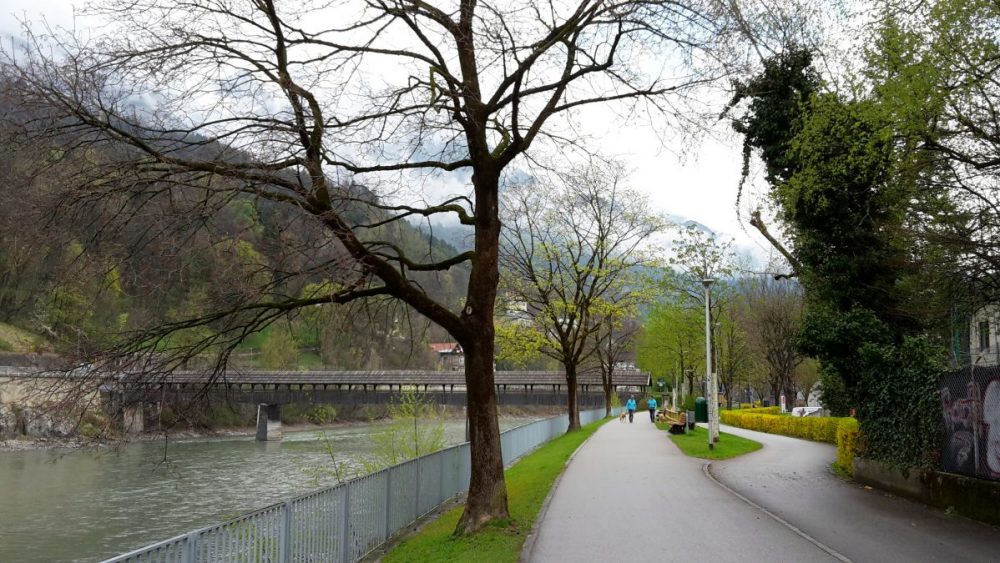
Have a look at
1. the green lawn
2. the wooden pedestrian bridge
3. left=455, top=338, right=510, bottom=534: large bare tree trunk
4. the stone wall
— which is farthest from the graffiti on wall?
the wooden pedestrian bridge

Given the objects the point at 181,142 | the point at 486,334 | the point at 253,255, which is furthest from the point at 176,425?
the point at 486,334

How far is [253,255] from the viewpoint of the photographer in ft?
31.6

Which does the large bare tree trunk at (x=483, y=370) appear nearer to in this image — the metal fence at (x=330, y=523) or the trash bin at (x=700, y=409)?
the metal fence at (x=330, y=523)

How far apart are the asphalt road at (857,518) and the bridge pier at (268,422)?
53.4 metres

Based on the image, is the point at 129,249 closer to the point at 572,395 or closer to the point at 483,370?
the point at 483,370

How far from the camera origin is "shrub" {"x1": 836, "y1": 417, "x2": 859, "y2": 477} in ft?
60.3

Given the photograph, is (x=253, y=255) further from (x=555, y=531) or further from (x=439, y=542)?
(x=555, y=531)

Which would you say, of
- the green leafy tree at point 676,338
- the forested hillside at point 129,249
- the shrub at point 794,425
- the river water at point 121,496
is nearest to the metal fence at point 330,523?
the river water at point 121,496

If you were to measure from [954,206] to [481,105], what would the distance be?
35.2 feet

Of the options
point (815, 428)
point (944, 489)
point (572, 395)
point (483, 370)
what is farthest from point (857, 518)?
point (572, 395)

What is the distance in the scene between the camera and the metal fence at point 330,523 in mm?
6953

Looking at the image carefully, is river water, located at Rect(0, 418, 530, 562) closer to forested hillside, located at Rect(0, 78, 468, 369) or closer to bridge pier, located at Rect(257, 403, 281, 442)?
forested hillside, located at Rect(0, 78, 468, 369)

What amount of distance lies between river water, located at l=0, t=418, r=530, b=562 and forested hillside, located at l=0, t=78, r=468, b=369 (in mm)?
1827

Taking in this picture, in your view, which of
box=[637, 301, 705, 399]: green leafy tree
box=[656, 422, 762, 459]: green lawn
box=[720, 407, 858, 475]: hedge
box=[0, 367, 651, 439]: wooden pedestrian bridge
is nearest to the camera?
box=[720, 407, 858, 475]: hedge
